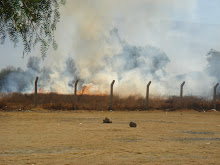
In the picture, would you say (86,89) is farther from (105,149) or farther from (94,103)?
(105,149)

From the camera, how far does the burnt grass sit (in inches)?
1004

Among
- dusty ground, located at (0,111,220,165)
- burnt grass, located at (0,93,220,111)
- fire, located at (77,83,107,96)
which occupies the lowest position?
dusty ground, located at (0,111,220,165)

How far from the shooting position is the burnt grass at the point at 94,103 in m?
25.5

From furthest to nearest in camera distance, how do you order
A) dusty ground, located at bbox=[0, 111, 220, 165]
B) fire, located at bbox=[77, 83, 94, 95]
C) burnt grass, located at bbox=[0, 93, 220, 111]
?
1. fire, located at bbox=[77, 83, 94, 95]
2. burnt grass, located at bbox=[0, 93, 220, 111]
3. dusty ground, located at bbox=[0, 111, 220, 165]

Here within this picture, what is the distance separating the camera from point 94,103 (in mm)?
27641

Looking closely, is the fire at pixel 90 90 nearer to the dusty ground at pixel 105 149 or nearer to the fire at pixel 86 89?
the fire at pixel 86 89

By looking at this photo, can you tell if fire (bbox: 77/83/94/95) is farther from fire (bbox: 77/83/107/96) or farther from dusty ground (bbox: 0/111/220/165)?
dusty ground (bbox: 0/111/220/165)

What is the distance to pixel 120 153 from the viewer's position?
746 cm

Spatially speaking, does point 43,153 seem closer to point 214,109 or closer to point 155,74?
point 214,109

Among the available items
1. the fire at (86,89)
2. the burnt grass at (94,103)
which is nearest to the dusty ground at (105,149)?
the burnt grass at (94,103)

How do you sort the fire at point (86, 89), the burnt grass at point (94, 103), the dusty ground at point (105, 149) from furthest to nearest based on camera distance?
1. the fire at point (86, 89)
2. the burnt grass at point (94, 103)
3. the dusty ground at point (105, 149)

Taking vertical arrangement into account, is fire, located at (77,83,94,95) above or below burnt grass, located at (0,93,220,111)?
above

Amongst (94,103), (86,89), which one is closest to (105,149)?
(94,103)

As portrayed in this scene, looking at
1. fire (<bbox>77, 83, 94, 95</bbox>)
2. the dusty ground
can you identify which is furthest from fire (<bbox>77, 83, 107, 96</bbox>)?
the dusty ground
